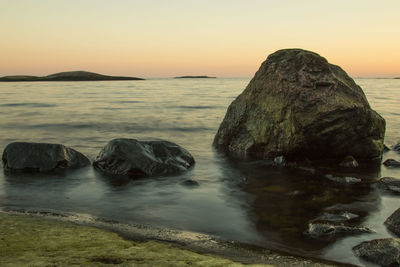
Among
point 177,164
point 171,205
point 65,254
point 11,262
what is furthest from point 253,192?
point 11,262

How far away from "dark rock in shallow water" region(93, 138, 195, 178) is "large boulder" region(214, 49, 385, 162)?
8.81 feet

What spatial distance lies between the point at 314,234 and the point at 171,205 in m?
2.86

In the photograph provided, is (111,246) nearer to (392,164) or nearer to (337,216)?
(337,216)

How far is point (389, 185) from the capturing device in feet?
29.3

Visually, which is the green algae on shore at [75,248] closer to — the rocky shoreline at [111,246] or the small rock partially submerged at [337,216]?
the rocky shoreline at [111,246]

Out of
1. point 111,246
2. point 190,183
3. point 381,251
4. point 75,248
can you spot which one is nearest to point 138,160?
point 190,183

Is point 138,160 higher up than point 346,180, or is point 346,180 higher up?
point 138,160

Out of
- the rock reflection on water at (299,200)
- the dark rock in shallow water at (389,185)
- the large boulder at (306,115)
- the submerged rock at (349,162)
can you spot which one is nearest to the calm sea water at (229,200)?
the rock reflection on water at (299,200)

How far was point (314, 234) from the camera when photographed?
6.16 m

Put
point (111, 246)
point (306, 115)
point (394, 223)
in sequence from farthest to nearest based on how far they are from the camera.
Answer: point (306, 115) < point (394, 223) < point (111, 246)

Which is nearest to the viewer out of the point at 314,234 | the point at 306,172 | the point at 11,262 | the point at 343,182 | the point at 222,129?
the point at 11,262

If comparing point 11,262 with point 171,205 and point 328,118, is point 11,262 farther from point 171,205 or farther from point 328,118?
point 328,118

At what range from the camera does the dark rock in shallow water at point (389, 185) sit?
8711 millimetres

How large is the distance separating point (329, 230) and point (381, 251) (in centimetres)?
105
